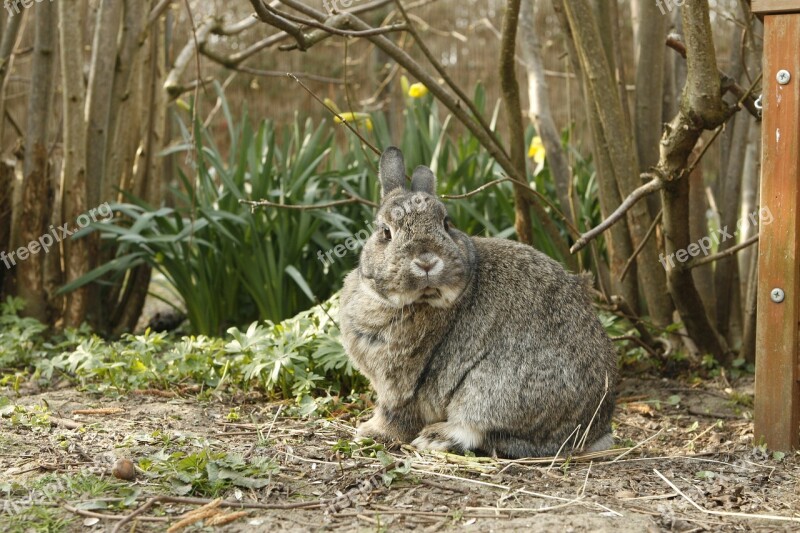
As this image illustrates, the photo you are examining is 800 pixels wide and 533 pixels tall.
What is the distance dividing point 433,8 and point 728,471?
28.6ft

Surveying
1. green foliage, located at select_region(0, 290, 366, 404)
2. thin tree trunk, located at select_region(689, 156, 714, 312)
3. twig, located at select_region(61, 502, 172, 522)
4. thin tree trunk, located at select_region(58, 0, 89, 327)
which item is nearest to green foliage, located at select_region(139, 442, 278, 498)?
twig, located at select_region(61, 502, 172, 522)

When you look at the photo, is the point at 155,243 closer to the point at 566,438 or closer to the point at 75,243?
the point at 75,243

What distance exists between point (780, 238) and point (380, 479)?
1753mm

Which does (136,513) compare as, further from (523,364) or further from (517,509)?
(523,364)

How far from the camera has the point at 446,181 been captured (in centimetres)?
607

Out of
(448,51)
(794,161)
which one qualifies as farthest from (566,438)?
(448,51)

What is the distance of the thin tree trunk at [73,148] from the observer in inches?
216

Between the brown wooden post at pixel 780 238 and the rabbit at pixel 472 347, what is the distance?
0.60 meters

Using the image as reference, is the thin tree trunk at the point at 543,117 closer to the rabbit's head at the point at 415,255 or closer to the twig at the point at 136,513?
the rabbit's head at the point at 415,255

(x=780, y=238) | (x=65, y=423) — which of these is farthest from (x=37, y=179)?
(x=780, y=238)

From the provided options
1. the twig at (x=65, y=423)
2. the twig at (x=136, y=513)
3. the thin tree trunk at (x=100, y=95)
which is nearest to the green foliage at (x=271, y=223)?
the thin tree trunk at (x=100, y=95)

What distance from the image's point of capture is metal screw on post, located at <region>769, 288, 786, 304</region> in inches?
140

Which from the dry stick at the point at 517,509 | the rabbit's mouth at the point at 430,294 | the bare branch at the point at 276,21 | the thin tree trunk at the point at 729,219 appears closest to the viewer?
the dry stick at the point at 517,509

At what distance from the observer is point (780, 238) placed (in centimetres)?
354
